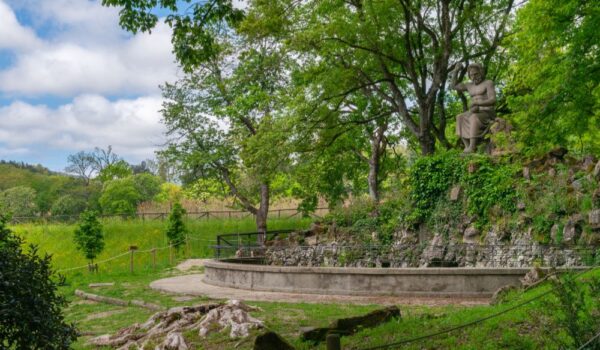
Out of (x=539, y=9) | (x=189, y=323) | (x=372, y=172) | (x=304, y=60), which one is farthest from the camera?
(x=372, y=172)

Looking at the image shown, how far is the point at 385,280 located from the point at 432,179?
677 centimetres

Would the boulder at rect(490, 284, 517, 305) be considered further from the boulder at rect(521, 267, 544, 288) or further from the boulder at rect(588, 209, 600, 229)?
the boulder at rect(588, 209, 600, 229)

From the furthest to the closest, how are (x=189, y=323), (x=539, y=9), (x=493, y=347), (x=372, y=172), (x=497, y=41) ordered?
(x=372, y=172)
(x=497, y=41)
(x=539, y=9)
(x=189, y=323)
(x=493, y=347)

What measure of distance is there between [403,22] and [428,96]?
3.46 m

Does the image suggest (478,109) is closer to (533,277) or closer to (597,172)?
(597,172)

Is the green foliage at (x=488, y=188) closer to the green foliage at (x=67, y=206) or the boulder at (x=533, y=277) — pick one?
the boulder at (x=533, y=277)

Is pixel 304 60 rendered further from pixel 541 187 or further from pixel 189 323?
pixel 189 323

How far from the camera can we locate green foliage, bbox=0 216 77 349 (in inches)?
235

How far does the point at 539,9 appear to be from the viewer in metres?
16.2

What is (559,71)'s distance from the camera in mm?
15117

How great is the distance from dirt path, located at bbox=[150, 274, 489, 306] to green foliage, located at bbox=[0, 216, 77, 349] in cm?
766

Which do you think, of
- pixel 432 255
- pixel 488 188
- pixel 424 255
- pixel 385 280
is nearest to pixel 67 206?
pixel 424 255

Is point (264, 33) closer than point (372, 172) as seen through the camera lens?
Yes

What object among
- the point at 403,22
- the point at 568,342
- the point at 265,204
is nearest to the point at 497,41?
the point at 403,22
